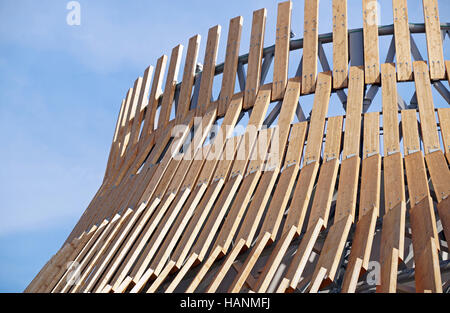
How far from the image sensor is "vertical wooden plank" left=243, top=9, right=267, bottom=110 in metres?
9.19

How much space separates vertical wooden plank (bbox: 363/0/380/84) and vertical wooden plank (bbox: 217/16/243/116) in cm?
204

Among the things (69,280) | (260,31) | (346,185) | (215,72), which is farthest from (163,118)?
(346,185)

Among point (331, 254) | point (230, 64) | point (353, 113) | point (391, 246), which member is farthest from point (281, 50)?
point (391, 246)

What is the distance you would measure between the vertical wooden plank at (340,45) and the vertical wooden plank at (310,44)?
0.95ft

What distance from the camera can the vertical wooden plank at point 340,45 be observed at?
28.5ft

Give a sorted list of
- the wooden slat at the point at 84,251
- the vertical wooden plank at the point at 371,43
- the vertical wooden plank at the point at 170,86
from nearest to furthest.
→ the wooden slat at the point at 84,251 → the vertical wooden plank at the point at 371,43 → the vertical wooden plank at the point at 170,86

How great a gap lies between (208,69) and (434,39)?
351 centimetres

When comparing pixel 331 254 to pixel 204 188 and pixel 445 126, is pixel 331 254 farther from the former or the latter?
pixel 445 126

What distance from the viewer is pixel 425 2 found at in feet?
29.6

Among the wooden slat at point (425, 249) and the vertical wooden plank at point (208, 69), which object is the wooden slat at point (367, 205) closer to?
the wooden slat at point (425, 249)

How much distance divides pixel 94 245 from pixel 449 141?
182 inches

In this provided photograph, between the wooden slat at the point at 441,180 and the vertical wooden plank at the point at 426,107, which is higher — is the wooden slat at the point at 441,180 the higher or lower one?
the lower one

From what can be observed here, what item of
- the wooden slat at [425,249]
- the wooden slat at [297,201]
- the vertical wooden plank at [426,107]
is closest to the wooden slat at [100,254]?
the wooden slat at [297,201]

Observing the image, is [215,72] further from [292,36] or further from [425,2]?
[425,2]
